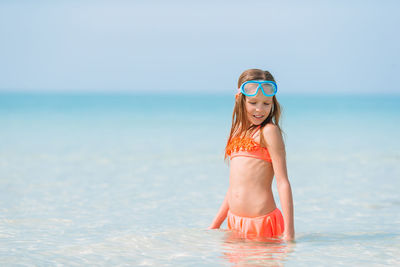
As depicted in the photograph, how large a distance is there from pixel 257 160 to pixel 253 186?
0.59 ft

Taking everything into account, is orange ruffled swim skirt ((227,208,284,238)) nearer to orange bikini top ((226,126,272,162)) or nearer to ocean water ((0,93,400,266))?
ocean water ((0,93,400,266))

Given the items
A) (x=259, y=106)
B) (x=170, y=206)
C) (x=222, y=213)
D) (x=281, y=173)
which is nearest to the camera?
(x=281, y=173)

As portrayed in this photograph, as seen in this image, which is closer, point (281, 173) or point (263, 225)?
point (281, 173)

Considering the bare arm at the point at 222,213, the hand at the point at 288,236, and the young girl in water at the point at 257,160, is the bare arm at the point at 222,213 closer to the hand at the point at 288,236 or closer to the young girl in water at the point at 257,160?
the young girl in water at the point at 257,160

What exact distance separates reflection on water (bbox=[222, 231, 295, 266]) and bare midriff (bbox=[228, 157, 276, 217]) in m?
0.21

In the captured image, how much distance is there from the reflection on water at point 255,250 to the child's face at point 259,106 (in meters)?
0.84

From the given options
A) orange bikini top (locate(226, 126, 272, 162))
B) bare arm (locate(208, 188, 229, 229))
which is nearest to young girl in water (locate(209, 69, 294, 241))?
orange bikini top (locate(226, 126, 272, 162))

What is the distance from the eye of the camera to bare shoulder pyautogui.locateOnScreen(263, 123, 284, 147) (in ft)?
12.2

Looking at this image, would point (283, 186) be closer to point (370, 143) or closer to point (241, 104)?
point (241, 104)

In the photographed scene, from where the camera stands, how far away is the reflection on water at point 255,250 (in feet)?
12.3

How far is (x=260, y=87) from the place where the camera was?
380 centimetres

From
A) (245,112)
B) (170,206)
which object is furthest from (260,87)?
(170,206)

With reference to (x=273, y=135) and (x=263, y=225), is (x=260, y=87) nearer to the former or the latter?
(x=273, y=135)

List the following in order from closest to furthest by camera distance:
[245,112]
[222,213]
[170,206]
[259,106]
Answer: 1. [259,106]
2. [245,112]
3. [222,213]
4. [170,206]
